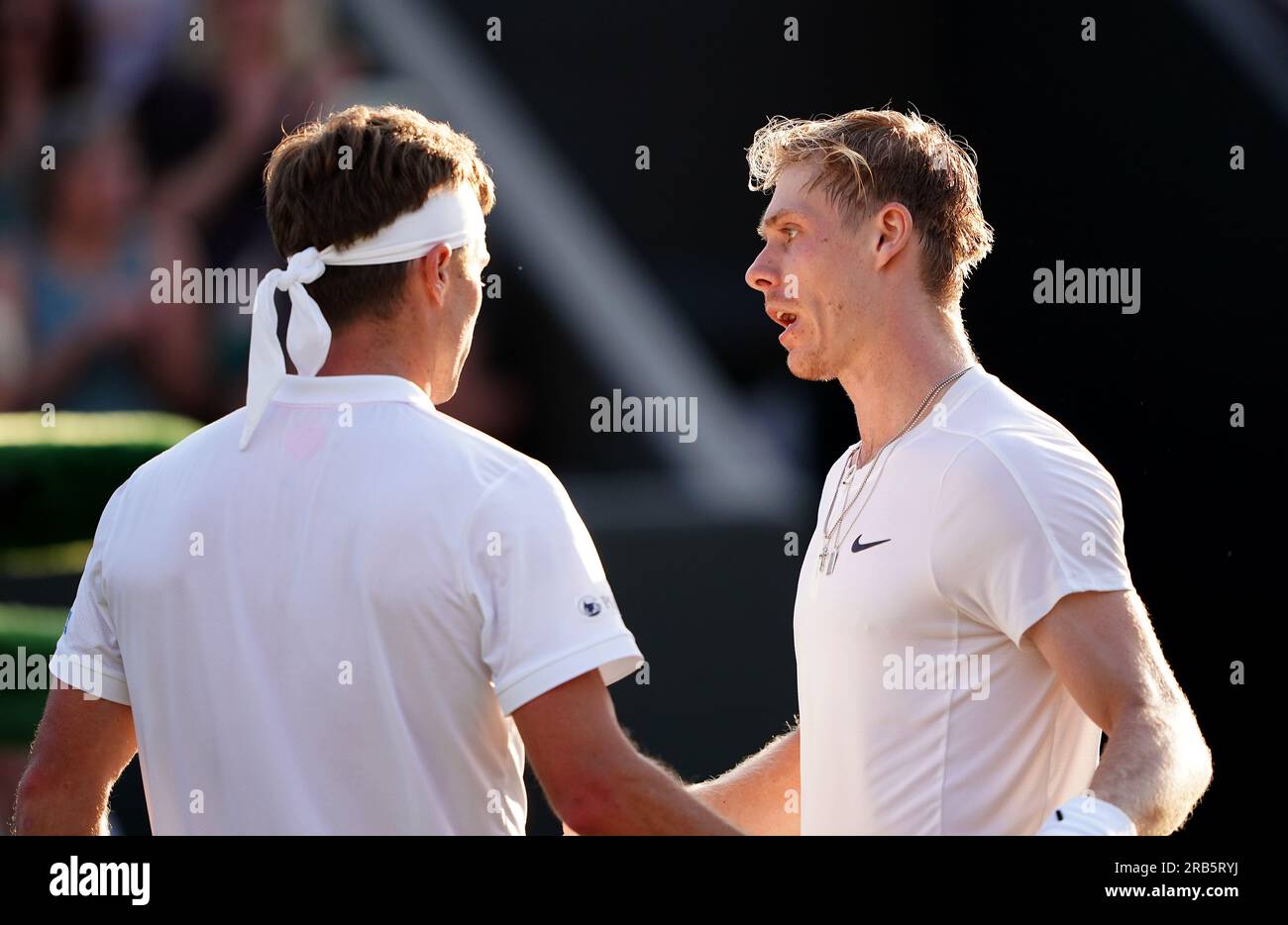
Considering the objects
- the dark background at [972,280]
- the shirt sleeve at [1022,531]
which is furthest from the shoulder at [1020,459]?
the dark background at [972,280]

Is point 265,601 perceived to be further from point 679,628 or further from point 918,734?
point 679,628

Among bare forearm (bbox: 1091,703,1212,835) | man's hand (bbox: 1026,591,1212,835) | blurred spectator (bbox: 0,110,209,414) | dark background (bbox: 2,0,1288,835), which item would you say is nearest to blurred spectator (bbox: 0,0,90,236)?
blurred spectator (bbox: 0,110,209,414)

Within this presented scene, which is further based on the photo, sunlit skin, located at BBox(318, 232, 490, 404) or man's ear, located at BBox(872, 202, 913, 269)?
man's ear, located at BBox(872, 202, 913, 269)

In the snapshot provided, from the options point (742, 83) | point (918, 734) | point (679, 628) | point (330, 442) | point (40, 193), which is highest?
point (742, 83)

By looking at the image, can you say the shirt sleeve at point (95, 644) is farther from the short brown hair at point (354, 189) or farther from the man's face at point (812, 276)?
the man's face at point (812, 276)

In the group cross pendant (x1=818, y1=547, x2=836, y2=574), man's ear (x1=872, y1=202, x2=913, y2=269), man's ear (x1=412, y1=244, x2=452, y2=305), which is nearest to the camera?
man's ear (x1=412, y1=244, x2=452, y2=305)

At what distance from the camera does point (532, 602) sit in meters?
2.05

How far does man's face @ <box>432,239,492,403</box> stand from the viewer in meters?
2.32

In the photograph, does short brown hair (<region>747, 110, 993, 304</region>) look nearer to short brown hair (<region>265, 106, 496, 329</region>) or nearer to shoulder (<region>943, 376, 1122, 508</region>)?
shoulder (<region>943, 376, 1122, 508</region>)

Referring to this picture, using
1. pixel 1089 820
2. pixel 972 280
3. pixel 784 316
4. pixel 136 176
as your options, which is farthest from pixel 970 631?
pixel 136 176

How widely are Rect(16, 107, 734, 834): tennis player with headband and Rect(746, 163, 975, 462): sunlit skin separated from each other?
2.96ft

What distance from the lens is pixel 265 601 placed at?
2.10m
